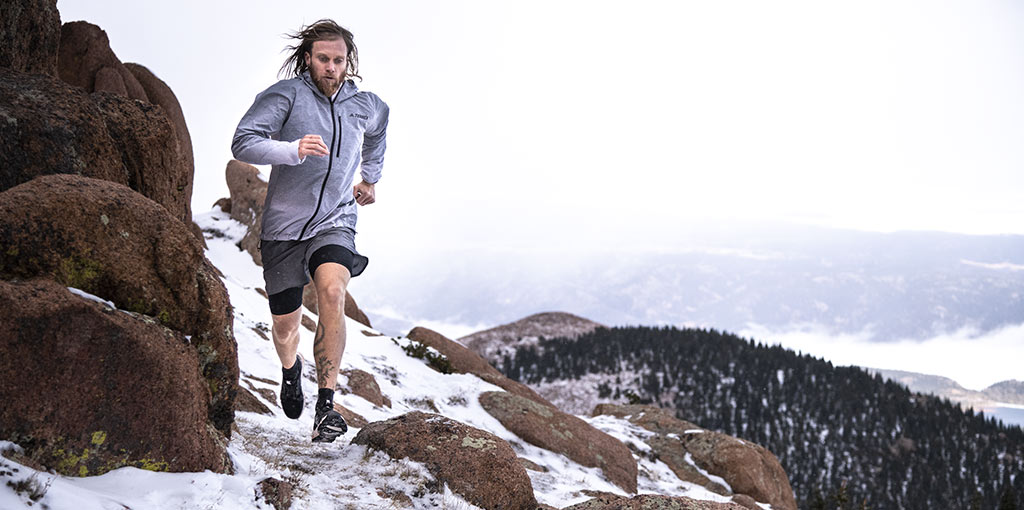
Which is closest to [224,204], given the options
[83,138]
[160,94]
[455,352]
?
[160,94]

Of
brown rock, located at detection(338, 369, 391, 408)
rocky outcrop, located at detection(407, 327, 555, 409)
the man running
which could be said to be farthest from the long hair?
rocky outcrop, located at detection(407, 327, 555, 409)

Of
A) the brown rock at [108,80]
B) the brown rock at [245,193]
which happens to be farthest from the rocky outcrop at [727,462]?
the brown rock at [245,193]

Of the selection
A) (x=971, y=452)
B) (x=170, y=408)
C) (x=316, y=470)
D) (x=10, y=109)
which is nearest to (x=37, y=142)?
(x=10, y=109)

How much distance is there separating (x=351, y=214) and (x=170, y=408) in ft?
6.93

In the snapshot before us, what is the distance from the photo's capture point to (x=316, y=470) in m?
5.15

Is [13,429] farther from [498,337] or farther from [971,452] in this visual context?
[971,452]

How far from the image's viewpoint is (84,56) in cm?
1424

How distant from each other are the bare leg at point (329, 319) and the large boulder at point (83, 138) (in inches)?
50.4

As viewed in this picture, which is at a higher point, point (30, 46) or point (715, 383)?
point (30, 46)

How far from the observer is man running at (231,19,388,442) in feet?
15.7

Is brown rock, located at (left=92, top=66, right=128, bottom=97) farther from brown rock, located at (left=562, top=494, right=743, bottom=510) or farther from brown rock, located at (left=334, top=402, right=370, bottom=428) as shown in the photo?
brown rock, located at (left=562, top=494, right=743, bottom=510)

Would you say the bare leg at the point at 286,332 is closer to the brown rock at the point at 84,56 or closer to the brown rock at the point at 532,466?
the brown rock at the point at 532,466

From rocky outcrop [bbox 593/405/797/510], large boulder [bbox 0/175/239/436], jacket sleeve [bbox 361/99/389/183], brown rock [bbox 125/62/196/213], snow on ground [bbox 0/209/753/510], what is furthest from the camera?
rocky outcrop [bbox 593/405/797/510]

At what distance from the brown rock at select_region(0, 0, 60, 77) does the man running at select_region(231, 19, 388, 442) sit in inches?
98.9
